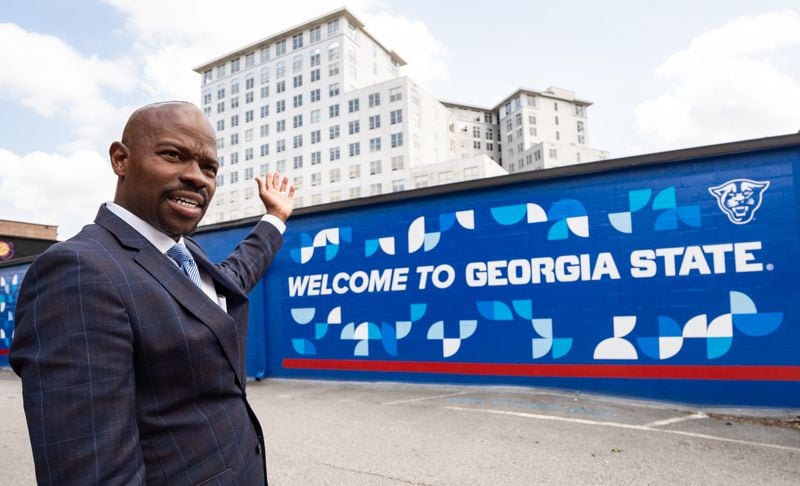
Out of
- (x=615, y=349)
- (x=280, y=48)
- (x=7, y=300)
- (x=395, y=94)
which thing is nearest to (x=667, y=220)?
(x=615, y=349)

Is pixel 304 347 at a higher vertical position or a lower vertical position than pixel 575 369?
higher

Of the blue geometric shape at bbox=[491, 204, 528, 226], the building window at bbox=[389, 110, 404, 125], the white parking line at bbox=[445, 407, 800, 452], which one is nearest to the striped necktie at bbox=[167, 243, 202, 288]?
the white parking line at bbox=[445, 407, 800, 452]

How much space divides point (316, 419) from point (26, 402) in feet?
16.8

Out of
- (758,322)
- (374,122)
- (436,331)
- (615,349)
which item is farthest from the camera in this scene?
(374,122)

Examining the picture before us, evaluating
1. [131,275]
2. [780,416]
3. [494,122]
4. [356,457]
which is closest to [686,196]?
[780,416]

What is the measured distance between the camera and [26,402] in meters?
1.10

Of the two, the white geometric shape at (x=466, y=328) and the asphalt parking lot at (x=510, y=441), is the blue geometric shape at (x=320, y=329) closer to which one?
the asphalt parking lot at (x=510, y=441)

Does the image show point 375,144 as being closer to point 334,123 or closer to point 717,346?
point 334,123

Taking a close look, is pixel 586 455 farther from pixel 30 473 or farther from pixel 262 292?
pixel 262 292

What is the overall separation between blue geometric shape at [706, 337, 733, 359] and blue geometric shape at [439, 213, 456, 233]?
12.0 ft

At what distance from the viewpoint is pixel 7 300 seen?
14422 mm

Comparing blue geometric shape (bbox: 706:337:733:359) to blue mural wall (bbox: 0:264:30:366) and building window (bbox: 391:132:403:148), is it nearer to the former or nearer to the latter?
blue mural wall (bbox: 0:264:30:366)

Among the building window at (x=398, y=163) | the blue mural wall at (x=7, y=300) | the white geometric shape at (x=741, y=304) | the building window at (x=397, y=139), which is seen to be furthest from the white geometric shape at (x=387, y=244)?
the building window at (x=397, y=139)

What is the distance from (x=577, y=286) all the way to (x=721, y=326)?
1.70 metres
